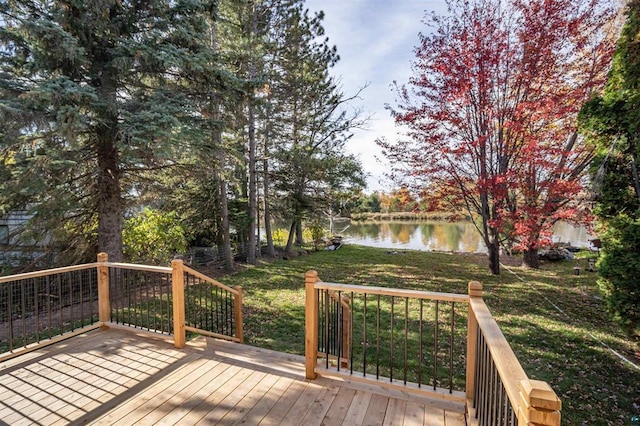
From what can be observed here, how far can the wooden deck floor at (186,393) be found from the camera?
224 centimetres

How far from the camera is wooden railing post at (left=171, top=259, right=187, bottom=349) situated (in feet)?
11.1

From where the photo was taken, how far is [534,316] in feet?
16.9

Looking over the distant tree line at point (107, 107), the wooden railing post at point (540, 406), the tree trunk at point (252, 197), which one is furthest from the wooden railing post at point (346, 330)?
the tree trunk at point (252, 197)

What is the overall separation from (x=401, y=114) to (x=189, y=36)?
193 inches

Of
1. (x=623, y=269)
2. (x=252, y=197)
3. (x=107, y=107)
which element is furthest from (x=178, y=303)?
(x=252, y=197)

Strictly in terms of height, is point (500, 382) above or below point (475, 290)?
below

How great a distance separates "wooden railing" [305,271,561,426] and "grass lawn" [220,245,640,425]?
884 millimetres

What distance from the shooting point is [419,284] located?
23.2ft

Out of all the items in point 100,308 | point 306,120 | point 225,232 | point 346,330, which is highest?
point 306,120

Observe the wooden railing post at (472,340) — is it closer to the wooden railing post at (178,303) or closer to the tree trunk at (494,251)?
the wooden railing post at (178,303)

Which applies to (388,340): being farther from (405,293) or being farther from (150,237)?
(150,237)

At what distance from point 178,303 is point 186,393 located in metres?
1.11

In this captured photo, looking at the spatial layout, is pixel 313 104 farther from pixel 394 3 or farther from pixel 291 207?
pixel 394 3

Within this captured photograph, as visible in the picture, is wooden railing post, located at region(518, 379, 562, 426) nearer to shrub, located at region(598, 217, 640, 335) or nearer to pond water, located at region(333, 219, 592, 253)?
shrub, located at region(598, 217, 640, 335)
